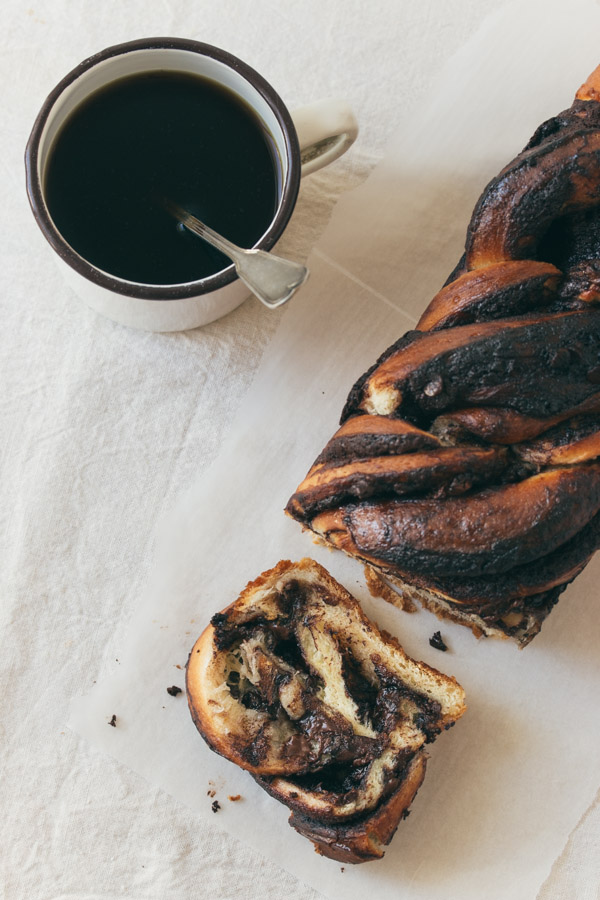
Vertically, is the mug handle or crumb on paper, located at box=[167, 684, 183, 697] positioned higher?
the mug handle

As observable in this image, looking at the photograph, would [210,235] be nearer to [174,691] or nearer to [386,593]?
[386,593]

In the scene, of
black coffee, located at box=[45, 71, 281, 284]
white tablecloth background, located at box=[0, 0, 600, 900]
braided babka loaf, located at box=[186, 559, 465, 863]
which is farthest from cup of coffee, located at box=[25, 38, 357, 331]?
braided babka loaf, located at box=[186, 559, 465, 863]

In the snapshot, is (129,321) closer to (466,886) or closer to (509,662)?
(509,662)

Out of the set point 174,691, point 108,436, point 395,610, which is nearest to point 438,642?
point 395,610

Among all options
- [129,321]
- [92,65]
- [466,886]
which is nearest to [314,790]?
[466,886]

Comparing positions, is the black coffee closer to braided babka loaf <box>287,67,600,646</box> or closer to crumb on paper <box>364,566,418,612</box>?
braided babka loaf <box>287,67,600,646</box>
